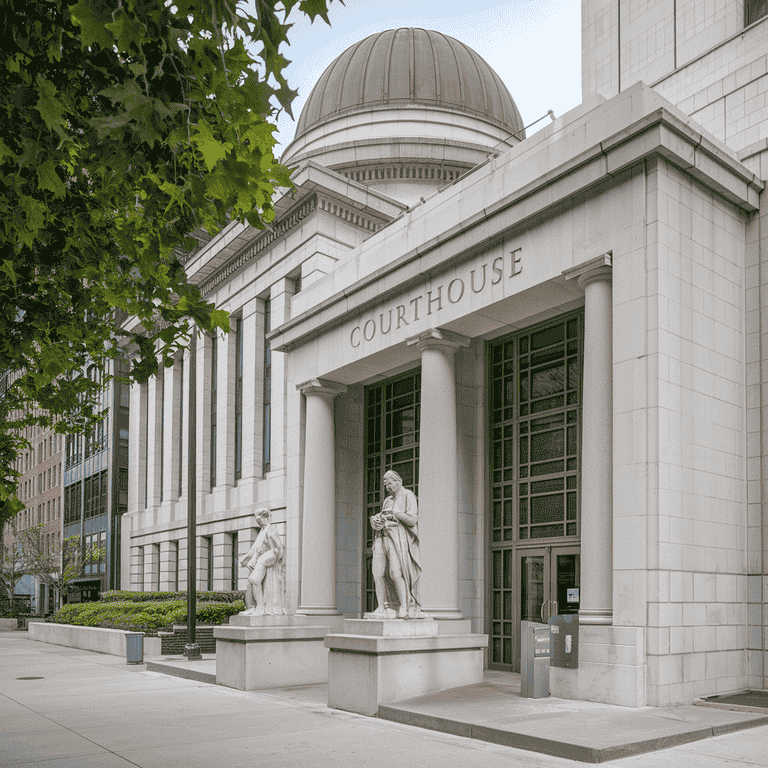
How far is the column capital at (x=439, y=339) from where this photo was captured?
18.9 meters

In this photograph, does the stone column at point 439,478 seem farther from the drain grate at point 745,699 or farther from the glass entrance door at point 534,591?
the drain grate at point 745,699

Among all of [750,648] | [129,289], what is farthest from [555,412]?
[129,289]

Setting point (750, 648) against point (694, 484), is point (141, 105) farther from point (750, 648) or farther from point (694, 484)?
point (750, 648)

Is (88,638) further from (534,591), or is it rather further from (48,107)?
(48,107)

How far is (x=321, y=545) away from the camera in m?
23.0

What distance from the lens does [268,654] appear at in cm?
1727

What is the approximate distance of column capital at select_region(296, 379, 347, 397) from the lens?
23.3 metres

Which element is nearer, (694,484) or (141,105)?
(141,105)

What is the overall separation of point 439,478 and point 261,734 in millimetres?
7896

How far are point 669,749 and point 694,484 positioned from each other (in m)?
4.98

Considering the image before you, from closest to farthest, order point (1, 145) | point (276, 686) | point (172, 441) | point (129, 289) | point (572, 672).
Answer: point (1, 145), point (129, 289), point (572, 672), point (276, 686), point (172, 441)

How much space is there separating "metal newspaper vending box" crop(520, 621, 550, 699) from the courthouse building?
30 cm

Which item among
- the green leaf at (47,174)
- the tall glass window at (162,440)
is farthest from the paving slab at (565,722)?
the tall glass window at (162,440)

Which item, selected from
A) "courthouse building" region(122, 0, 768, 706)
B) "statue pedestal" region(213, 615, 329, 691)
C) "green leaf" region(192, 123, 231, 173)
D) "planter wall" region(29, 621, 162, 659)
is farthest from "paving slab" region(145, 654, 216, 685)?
"green leaf" region(192, 123, 231, 173)
